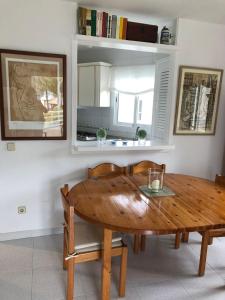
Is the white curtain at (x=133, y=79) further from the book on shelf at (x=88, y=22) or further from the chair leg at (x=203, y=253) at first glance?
the chair leg at (x=203, y=253)

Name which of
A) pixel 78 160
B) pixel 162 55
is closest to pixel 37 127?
pixel 78 160

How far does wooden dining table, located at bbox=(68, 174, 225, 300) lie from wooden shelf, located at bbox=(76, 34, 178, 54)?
1.39 meters

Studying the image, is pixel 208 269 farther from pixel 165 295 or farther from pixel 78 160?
pixel 78 160

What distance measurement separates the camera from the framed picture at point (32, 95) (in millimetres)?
2297

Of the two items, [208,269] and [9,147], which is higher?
[9,147]

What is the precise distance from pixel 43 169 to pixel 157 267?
4.92 ft

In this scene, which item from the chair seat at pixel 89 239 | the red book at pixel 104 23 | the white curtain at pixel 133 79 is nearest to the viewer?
the chair seat at pixel 89 239

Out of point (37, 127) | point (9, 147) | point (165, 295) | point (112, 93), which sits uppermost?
point (112, 93)

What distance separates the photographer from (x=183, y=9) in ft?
7.91

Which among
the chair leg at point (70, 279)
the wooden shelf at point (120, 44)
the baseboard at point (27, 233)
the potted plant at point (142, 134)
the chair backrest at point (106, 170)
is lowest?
the baseboard at point (27, 233)

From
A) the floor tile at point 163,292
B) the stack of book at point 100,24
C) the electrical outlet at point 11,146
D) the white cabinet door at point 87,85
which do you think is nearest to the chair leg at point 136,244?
the floor tile at point 163,292

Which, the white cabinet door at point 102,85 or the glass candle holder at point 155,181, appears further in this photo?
the white cabinet door at point 102,85

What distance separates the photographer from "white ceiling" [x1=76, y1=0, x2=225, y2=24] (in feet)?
7.41

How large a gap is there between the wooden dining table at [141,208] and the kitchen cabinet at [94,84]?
2.10 m
